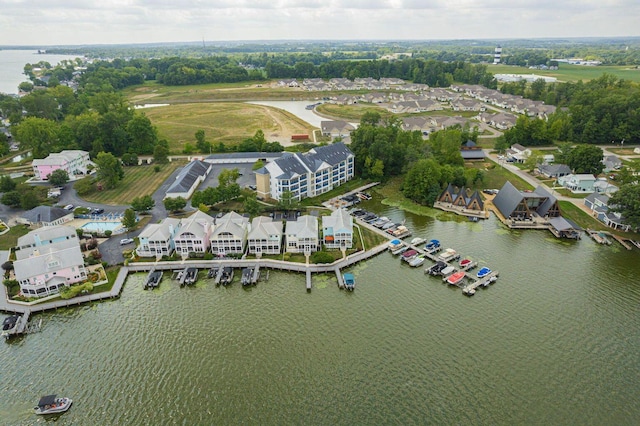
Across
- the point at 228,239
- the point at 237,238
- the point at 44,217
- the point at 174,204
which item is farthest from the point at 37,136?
the point at 237,238

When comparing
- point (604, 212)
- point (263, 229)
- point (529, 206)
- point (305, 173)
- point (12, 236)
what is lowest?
point (12, 236)

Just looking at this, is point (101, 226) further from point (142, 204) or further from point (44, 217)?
point (44, 217)

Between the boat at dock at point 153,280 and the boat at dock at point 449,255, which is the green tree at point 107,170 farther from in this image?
the boat at dock at point 449,255

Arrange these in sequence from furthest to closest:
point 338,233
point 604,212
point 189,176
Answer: point 189,176 < point 604,212 < point 338,233

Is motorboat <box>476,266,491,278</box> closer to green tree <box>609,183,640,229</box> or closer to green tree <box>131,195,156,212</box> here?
green tree <box>609,183,640,229</box>

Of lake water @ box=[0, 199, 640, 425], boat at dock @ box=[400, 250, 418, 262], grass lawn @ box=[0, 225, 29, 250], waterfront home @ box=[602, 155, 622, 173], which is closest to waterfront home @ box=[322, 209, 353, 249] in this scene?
lake water @ box=[0, 199, 640, 425]

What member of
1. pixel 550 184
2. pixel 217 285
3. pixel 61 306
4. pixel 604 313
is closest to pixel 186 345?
pixel 217 285

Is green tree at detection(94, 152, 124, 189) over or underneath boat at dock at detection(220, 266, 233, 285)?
over

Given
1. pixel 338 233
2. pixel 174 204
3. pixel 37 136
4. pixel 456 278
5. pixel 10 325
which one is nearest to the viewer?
pixel 10 325
